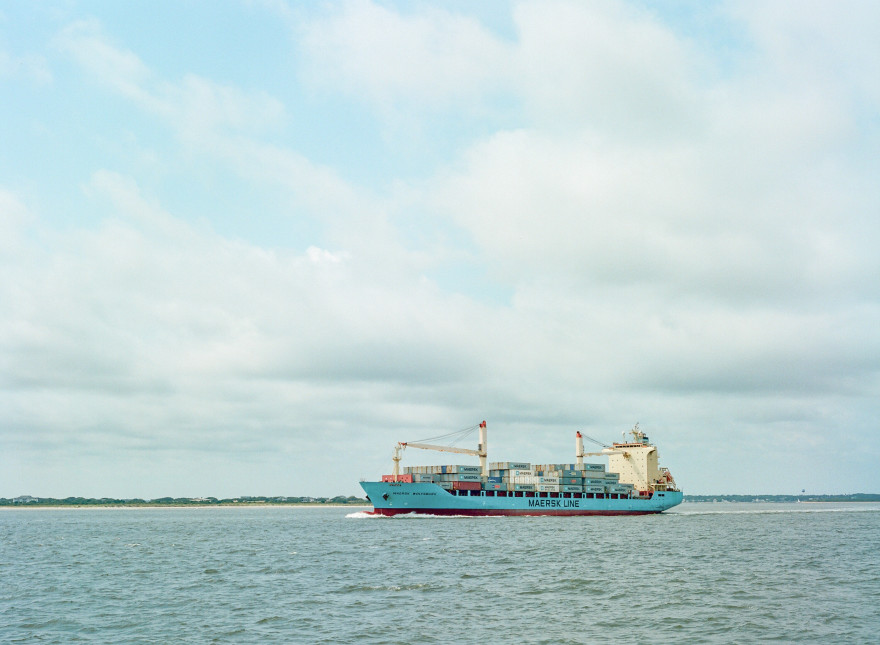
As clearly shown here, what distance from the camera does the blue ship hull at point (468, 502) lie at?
103125 mm

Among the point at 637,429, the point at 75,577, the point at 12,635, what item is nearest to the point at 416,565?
the point at 75,577

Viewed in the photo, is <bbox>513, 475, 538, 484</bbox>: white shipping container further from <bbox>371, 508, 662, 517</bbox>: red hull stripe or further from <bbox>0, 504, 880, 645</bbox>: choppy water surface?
<bbox>0, 504, 880, 645</bbox>: choppy water surface

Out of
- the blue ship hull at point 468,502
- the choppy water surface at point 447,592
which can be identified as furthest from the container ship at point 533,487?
the choppy water surface at point 447,592

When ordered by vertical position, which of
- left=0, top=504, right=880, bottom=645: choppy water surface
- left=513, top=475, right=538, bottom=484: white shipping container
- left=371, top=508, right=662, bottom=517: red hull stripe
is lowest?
left=0, top=504, right=880, bottom=645: choppy water surface

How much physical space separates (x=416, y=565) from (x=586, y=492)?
3139 inches

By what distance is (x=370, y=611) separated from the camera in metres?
31.4

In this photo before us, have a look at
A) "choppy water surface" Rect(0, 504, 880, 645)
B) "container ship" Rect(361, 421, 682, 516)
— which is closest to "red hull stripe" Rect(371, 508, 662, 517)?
"container ship" Rect(361, 421, 682, 516)

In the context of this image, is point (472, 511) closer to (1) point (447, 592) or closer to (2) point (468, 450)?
(2) point (468, 450)

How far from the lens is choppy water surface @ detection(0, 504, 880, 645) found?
27547 mm

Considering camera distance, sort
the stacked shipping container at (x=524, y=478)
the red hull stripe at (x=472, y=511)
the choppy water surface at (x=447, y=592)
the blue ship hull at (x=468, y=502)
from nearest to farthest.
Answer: the choppy water surface at (x=447, y=592), the blue ship hull at (x=468, y=502), the red hull stripe at (x=472, y=511), the stacked shipping container at (x=524, y=478)

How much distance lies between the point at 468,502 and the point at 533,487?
1503cm

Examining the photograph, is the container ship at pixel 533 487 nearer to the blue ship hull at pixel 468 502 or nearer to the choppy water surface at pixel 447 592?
the blue ship hull at pixel 468 502

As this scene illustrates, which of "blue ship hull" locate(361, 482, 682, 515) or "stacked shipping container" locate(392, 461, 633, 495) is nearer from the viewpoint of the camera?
"blue ship hull" locate(361, 482, 682, 515)

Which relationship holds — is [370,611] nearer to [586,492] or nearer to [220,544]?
[220,544]
